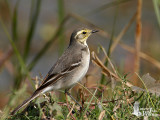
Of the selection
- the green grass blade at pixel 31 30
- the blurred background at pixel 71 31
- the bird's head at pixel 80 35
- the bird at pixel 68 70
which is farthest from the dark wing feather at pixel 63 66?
the blurred background at pixel 71 31

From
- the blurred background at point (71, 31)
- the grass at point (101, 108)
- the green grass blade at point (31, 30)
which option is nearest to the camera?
the grass at point (101, 108)

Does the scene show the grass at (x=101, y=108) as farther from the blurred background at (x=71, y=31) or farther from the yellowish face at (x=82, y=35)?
the blurred background at (x=71, y=31)

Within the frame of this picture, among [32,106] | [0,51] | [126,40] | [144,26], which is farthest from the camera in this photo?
[144,26]

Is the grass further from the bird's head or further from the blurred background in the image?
the blurred background

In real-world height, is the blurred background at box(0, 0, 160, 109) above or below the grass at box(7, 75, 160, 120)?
above

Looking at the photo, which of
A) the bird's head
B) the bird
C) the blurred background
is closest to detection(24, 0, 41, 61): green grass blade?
the bird's head

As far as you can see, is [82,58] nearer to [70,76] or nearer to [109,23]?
[70,76]

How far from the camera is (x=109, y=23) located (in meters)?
15.6

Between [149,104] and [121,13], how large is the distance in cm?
1244

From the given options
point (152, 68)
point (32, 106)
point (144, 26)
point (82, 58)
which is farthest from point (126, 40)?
point (32, 106)

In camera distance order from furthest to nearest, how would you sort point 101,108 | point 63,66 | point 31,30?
point 31,30
point 63,66
point 101,108

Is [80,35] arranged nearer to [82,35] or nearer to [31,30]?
[82,35]

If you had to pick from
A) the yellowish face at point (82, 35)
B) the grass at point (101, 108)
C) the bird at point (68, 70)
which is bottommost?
the grass at point (101, 108)

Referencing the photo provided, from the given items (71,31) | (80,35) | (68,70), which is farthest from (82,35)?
(71,31)
